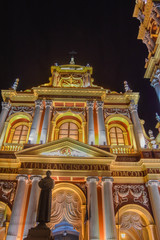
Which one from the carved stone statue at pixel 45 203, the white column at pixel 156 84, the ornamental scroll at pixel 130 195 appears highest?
the white column at pixel 156 84

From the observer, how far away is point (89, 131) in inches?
573

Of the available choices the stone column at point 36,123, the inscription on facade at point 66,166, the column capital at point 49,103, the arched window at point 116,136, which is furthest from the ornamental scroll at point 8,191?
the arched window at point 116,136

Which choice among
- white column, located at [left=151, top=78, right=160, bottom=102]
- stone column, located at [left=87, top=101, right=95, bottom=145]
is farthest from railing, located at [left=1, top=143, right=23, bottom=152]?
white column, located at [left=151, top=78, right=160, bottom=102]

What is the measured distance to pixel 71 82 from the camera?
19000 mm

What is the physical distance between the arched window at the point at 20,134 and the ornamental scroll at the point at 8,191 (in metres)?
3.47

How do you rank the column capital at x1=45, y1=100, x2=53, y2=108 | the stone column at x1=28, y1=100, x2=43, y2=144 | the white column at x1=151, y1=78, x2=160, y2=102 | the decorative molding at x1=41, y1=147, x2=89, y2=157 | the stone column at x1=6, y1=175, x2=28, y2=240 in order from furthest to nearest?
the white column at x1=151, y1=78, x2=160, y2=102
the column capital at x1=45, y1=100, x2=53, y2=108
the stone column at x1=28, y1=100, x2=43, y2=144
the decorative molding at x1=41, y1=147, x2=89, y2=157
the stone column at x1=6, y1=175, x2=28, y2=240

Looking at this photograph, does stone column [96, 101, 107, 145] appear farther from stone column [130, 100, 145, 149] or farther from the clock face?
the clock face

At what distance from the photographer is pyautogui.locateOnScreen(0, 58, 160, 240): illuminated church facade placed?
11000 mm

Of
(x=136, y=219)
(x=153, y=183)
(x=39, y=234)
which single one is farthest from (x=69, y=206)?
(x=39, y=234)

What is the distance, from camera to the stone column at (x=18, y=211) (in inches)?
397

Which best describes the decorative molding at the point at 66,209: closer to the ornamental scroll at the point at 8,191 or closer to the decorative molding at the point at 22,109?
the ornamental scroll at the point at 8,191

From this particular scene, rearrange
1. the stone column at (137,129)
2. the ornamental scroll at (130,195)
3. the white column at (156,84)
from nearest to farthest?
the ornamental scroll at (130,195) < the stone column at (137,129) < the white column at (156,84)

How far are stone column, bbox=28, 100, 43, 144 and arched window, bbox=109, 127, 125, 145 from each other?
5.30 meters

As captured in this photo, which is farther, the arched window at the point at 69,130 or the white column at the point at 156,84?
the white column at the point at 156,84
